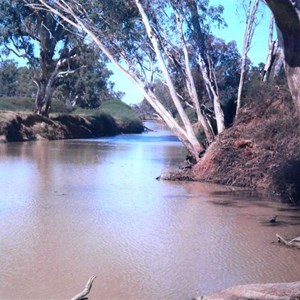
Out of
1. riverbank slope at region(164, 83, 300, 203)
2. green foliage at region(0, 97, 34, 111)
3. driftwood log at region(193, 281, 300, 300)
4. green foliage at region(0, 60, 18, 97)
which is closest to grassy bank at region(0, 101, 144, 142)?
green foliage at region(0, 97, 34, 111)

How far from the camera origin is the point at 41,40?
125ft

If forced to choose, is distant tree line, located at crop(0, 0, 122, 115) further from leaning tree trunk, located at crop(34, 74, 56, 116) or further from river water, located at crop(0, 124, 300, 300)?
river water, located at crop(0, 124, 300, 300)

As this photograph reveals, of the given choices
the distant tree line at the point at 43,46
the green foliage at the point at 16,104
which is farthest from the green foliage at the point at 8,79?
the distant tree line at the point at 43,46

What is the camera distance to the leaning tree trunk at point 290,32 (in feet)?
23.9

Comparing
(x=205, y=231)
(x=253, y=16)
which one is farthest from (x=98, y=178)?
(x=253, y=16)

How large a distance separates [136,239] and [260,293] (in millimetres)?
3115

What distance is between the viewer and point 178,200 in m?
11.8

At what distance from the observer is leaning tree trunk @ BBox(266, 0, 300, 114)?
23.9 feet

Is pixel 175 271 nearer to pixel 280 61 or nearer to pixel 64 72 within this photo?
pixel 280 61

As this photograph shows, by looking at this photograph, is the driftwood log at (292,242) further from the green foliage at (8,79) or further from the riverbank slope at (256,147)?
the green foliage at (8,79)

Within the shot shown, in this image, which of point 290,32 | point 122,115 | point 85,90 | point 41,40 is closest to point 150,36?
point 290,32

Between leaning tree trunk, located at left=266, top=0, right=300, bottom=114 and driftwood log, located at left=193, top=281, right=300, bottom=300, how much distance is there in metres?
3.14

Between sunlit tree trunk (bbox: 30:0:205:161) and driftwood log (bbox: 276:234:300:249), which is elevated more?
sunlit tree trunk (bbox: 30:0:205:161)

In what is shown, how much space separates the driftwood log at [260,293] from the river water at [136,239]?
42 cm
